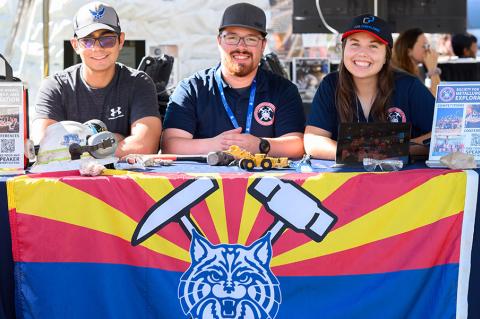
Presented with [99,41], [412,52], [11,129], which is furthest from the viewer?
[412,52]

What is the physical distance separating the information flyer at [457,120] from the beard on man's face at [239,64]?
1.01 meters

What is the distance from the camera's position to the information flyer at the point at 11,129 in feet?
9.15

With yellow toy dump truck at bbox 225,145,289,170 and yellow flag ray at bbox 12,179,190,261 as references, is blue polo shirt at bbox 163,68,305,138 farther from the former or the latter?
yellow flag ray at bbox 12,179,190,261

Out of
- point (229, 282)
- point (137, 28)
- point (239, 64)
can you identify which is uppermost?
point (137, 28)

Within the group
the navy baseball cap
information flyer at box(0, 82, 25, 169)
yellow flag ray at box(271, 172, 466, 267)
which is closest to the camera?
yellow flag ray at box(271, 172, 466, 267)

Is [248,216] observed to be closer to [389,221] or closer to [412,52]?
[389,221]

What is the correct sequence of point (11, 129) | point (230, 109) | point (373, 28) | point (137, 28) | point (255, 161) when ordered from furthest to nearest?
point (137, 28), point (230, 109), point (373, 28), point (255, 161), point (11, 129)

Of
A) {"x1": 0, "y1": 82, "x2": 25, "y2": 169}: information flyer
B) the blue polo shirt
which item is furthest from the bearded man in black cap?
{"x1": 0, "y1": 82, "x2": 25, "y2": 169}: information flyer

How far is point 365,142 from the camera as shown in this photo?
9.38ft

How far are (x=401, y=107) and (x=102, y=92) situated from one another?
52.2 inches

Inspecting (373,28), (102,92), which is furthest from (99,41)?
(373,28)

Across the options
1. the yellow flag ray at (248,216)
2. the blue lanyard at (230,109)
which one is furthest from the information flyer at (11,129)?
the blue lanyard at (230,109)

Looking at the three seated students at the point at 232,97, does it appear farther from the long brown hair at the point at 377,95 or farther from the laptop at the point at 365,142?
the laptop at the point at 365,142

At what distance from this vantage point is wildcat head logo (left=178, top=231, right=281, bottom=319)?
259cm
